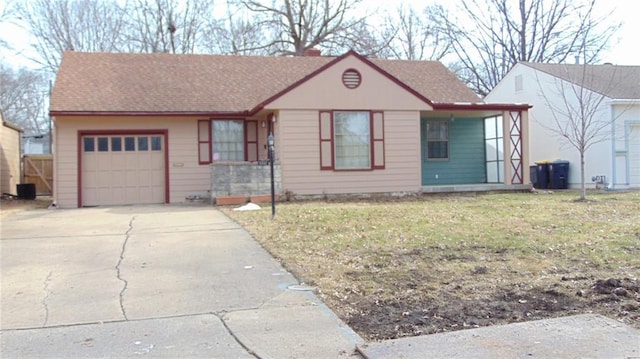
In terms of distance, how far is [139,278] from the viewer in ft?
20.8

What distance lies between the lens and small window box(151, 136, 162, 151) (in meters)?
17.2

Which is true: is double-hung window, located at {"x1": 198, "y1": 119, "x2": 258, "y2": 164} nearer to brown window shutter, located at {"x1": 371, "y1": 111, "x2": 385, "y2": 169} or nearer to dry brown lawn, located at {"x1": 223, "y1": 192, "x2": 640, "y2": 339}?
brown window shutter, located at {"x1": 371, "y1": 111, "x2": 385, "y2": 169}

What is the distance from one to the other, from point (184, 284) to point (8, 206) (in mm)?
13705

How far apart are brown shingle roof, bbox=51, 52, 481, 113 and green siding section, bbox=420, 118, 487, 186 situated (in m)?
1.25

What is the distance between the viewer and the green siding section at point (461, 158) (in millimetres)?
19969

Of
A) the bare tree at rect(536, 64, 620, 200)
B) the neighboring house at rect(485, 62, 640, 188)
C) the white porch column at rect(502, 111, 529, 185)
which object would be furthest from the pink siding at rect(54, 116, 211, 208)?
the bare tree at rect(536, 64, 620, 200)

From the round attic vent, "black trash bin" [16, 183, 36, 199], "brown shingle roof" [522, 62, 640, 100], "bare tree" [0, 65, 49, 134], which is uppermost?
"bare tree" [0, 65, 49, 134]

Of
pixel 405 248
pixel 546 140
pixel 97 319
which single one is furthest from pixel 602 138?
pixel 97 319

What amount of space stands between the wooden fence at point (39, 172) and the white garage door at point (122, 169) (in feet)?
29.1

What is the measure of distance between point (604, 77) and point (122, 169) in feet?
60.1

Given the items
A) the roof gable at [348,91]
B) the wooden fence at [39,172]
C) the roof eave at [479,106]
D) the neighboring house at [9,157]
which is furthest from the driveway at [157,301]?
the wooden fence at [39,172]

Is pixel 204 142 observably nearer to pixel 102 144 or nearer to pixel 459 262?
pixel 102 144

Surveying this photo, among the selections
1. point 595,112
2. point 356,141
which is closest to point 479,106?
point 356,141

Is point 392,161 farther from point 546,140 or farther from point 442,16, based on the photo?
point 442,16
